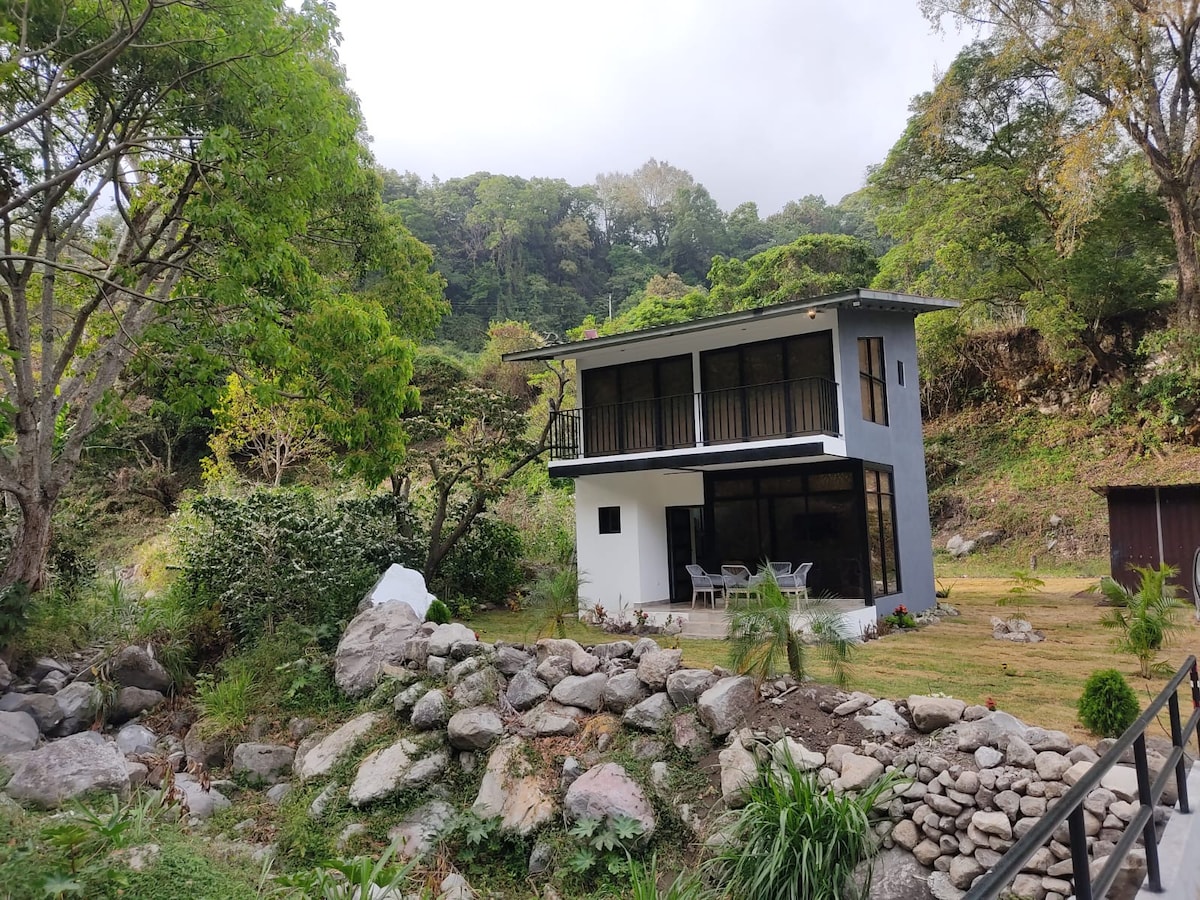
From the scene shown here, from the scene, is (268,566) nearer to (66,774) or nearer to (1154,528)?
(66,774)

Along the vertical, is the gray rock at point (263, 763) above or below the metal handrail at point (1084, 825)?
below

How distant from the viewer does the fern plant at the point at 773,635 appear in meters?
6.71

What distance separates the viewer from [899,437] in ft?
46.8

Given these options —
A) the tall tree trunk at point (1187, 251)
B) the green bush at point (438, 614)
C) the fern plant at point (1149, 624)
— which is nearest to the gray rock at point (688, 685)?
the fern plant at point (1149, 624)

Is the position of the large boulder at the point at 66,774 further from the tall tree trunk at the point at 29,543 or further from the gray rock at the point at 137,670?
the tall tree trunk at the point at 29,543

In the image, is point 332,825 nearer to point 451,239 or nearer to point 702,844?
point 702,844

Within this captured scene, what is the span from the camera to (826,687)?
6652mm

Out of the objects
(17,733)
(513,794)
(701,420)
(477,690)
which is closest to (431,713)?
(477,690)

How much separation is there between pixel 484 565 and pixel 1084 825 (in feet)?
42.6

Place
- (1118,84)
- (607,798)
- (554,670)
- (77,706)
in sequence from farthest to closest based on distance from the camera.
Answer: (1118,84) → (77,706) → (554,670) → (607,798)

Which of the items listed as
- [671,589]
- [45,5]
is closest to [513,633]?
[671,589]

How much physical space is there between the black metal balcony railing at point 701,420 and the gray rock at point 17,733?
8630mm

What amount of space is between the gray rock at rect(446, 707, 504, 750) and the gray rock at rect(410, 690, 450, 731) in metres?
0.17

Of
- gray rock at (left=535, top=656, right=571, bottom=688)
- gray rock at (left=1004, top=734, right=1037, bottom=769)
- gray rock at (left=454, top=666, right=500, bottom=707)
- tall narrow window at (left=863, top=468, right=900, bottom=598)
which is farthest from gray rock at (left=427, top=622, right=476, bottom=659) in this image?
tall narrow window at (left=863, top=468, right=900, bottom=598)
